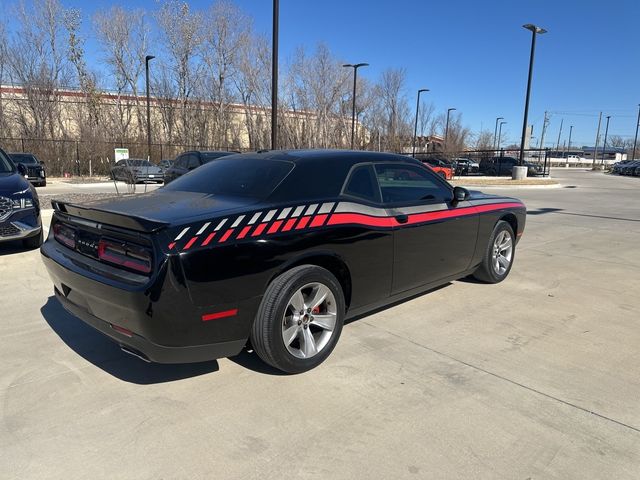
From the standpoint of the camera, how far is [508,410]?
290 centimetres

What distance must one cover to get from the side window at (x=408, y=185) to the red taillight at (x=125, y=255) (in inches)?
81.1

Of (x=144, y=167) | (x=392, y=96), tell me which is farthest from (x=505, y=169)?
(x=144, y=167)

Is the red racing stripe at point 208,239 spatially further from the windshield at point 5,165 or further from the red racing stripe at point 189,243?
the windshield at point 5,165

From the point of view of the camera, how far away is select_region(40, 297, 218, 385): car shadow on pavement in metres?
3.28

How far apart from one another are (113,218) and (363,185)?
76.8 inches

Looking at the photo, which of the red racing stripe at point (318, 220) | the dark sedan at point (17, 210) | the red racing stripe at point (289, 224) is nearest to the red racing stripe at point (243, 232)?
the red racing stripe at point (289, 224)

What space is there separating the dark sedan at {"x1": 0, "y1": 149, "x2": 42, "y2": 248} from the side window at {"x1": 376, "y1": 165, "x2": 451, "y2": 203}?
5.21m

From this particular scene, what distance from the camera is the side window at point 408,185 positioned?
409 centimetres

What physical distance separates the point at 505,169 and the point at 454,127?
35912 mm

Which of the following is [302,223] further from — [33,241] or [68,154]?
[68,154]

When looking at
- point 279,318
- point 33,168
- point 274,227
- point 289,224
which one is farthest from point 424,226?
point 33,168

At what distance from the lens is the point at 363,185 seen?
→ 3883 millimetres

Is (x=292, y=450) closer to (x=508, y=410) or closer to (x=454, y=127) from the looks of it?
(x=508, y=410)

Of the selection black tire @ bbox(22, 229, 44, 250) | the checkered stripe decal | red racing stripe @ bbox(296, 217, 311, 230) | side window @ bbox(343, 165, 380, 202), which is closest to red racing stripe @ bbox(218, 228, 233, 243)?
the checkered stripe decal
